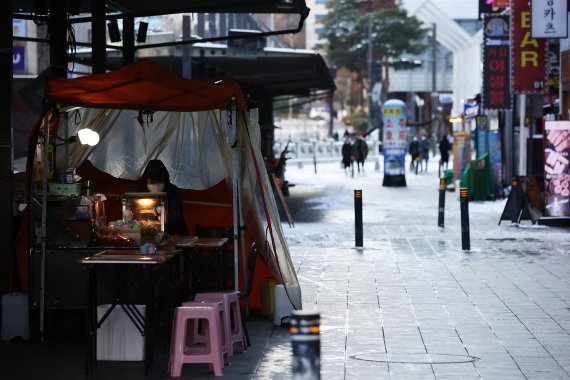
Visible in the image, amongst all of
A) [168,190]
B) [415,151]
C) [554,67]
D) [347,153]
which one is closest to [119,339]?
[168,190]

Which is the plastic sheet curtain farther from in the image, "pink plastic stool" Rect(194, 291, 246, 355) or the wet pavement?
"pink plastic stool" Rect(194, 291, 246, 355)

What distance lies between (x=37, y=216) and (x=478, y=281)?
694cm

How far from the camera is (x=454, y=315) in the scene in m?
13.7

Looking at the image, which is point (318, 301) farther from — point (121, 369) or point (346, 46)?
point (346, 46)

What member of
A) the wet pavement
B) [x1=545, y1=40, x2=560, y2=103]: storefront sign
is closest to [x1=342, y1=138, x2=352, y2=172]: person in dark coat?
[x1=545, y1=40, x2=560, y2=103]: storefront sign

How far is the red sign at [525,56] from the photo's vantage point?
A: 98.4 ft

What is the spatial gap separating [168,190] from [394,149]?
31.2 metres

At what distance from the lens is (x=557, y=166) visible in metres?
26.2

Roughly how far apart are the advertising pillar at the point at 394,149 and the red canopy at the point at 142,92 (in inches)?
1260

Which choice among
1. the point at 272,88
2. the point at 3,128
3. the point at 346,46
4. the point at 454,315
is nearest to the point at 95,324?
the point at 3,128

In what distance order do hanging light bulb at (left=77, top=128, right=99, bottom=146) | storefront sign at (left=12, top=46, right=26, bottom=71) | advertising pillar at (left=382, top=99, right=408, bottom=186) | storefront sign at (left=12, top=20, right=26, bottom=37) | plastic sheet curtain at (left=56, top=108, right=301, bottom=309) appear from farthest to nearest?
advertising pillar at (left=382, top=99, right=408, bottom=186)
storefront sign at (left=12, top=46, right=26, bottom=71)
storefront sign at (left=12, top=20, right=26, bottom=37)
plastic sheet curtain at (left=56, top=108, right=301, bottom=309)
hanging light bulb at (left=77, top=128, right=99, bottom=146)

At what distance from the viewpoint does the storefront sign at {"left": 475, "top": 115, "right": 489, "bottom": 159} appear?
120 ft

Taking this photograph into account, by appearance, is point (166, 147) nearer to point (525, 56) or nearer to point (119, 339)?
point (119, 339)

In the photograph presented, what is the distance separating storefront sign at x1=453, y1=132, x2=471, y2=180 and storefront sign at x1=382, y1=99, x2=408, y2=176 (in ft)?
6.39
